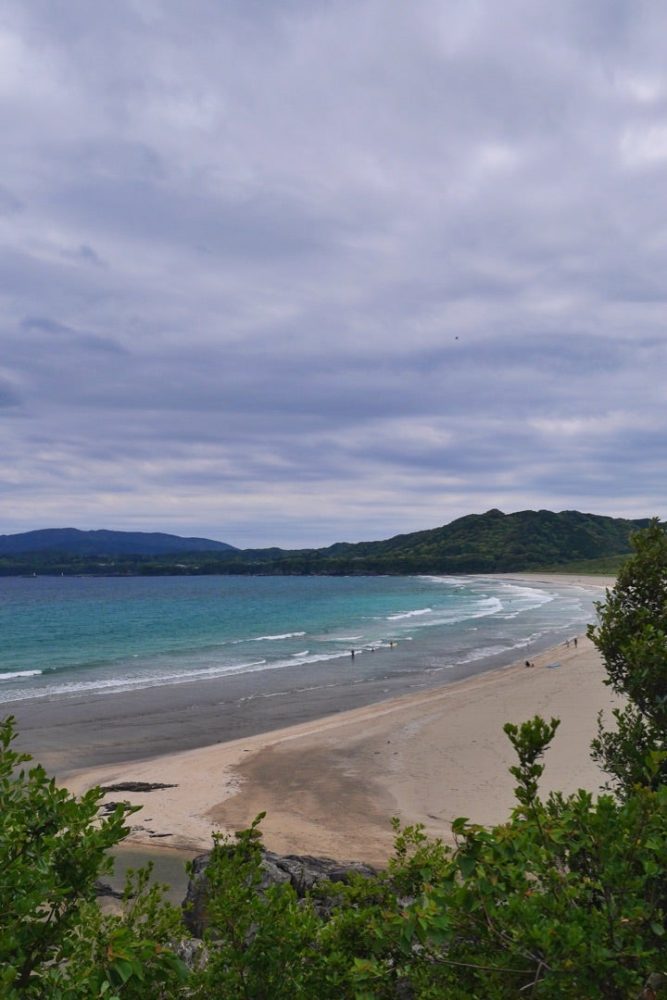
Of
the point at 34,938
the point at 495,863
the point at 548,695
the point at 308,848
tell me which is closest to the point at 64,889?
the point at 34,938

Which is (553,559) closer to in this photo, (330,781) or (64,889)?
(330,781)

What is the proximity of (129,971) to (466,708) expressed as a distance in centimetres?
2849

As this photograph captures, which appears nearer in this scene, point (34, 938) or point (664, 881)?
point (34, 938)

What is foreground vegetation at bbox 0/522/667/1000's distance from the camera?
319cm

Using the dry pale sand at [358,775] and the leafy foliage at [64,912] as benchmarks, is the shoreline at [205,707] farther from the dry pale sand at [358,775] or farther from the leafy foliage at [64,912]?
the leafy foliage at [64,912]

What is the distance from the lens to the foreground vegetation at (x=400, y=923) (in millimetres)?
3186

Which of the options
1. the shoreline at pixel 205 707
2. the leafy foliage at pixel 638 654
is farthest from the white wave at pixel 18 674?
the leafy foliage at pixel 638 654

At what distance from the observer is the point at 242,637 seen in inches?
2338

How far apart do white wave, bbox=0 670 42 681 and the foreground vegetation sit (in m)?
39.9

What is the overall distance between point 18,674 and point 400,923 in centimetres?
4270

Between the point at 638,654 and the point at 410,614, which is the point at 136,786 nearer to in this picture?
the point at 638,654

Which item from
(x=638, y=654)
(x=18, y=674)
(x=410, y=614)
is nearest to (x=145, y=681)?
(x=18, y=674)

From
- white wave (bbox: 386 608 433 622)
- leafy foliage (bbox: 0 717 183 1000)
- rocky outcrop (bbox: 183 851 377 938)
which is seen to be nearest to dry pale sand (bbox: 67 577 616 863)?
rocky outcrop (bbox: 183 851 377 938)

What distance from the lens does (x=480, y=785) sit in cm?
1925
